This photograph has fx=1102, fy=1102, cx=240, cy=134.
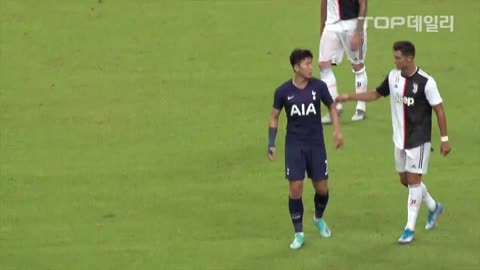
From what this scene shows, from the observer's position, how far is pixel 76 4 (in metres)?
20.3

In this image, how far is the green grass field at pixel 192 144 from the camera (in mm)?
11750

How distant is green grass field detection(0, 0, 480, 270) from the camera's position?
38.5ft

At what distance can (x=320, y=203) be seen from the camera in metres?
11.7

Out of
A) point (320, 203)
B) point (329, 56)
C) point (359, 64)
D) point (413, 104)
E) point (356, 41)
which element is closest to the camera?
point (413, 104)

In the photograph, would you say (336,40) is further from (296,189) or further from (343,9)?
(296,189)

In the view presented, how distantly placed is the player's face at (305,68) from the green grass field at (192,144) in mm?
1873

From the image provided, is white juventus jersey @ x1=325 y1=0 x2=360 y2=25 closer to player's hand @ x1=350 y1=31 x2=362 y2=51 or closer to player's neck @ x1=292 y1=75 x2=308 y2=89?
player's hand @ x1=350 y1=31 x2=362 y2=51

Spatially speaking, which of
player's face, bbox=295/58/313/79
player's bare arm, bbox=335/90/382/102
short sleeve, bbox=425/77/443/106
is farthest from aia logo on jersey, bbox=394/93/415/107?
player's face, bbox=295/58/313/79

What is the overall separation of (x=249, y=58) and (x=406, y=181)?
265 inches

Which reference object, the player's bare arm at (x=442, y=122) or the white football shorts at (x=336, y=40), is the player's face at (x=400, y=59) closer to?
the player's bare arm at (x=442, y=122)

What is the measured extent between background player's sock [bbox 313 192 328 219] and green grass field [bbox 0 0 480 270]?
12.2 inches

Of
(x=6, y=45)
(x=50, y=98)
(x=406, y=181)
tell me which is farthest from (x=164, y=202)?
(x=6, y=45)

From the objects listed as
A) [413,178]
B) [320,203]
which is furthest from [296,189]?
[413,178]

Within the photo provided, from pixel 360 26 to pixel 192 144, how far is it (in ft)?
9.35
